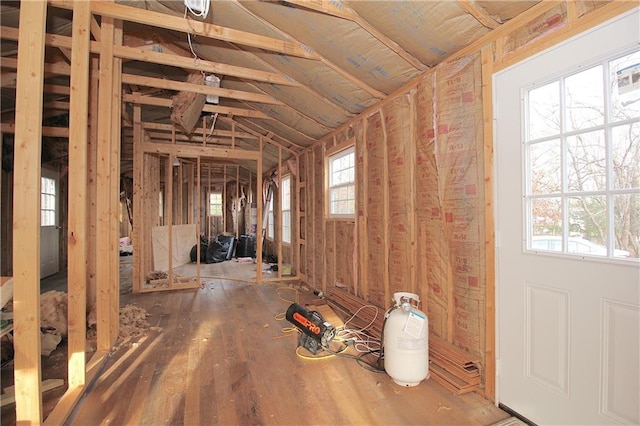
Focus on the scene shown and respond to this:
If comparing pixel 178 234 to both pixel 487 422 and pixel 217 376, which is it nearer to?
pixel 217 376

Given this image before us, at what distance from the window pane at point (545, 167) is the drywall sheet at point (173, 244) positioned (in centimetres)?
603

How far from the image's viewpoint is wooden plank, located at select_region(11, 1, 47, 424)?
1526 mm

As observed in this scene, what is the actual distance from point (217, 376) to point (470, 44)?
3.11 metres

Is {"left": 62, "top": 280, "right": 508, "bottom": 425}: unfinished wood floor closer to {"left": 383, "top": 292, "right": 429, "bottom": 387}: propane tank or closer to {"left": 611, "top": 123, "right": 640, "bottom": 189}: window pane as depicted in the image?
{"left": 383, "top": 292, "right": 429, "bottom": 387}: propane tank

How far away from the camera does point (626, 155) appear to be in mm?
1417

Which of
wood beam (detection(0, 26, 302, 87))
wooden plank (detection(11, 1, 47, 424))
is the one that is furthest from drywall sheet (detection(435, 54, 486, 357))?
wooden plank (detection(11, 1, 47, 424))

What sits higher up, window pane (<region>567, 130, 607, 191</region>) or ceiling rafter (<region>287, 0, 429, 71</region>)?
ceiling rafter (<region>287, 0, 429, 71</region>)

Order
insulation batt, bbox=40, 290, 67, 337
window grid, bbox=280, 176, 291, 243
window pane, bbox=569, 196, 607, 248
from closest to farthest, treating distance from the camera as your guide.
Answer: window pane, bbox=569, 196, 607, 248, insulation batt, bbox=40, 290, 67, 337, window grid, bbox=280, 176, 291, 243

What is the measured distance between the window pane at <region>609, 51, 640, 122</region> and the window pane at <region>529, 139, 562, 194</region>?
0.95 ft

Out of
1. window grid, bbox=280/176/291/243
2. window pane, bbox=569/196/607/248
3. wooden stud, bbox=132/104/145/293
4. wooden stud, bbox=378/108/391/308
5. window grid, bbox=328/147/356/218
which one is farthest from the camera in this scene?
window grid, bbox=280/176/291/243

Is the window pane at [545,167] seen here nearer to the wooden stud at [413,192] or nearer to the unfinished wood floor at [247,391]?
the wooden stud at [413,192]

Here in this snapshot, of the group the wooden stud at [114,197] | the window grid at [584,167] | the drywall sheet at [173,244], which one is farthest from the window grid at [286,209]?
the window grid at [584,167]

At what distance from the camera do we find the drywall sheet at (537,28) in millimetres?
1632

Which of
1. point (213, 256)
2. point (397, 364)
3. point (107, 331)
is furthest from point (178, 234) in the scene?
point (397, 364)
